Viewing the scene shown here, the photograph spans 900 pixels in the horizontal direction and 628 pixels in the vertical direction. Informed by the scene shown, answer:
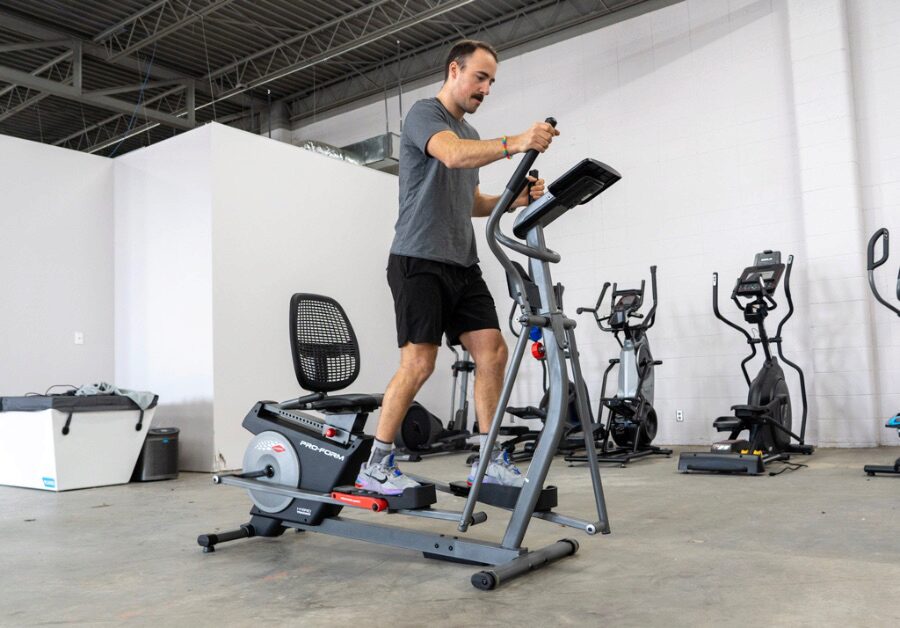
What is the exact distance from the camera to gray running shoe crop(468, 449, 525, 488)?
2.42 metres

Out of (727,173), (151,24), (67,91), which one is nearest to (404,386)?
(727,173)

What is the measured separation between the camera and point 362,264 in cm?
707

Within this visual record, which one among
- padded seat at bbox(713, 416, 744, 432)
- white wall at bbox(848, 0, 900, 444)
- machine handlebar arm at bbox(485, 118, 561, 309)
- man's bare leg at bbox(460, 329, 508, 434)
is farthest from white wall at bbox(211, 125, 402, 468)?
white wall at bbox(848, 0, 900, 444)

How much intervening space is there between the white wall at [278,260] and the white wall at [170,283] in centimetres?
11

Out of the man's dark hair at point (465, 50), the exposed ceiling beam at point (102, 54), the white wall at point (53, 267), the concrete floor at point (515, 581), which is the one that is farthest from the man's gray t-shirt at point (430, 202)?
the exposed ceiling beam at point (102, 54)

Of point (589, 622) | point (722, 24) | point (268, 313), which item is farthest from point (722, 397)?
point (589, 622)

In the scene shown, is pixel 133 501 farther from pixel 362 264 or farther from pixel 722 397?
pixel 722 397

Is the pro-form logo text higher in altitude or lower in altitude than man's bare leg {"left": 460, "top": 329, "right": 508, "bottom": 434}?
lower

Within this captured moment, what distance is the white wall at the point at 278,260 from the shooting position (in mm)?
5770

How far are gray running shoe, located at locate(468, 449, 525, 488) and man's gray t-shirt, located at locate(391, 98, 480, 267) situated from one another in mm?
702

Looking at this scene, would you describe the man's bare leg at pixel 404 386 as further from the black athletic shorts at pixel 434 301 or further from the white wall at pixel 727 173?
the white wall at pixel 727 173

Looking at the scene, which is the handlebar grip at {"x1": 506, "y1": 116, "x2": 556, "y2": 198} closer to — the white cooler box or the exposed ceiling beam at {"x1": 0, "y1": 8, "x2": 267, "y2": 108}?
the white cooler box

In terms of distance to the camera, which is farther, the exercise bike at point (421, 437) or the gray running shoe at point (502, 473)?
the exercise bike at point (421, 437)

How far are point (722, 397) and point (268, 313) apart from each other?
3.96 meters
